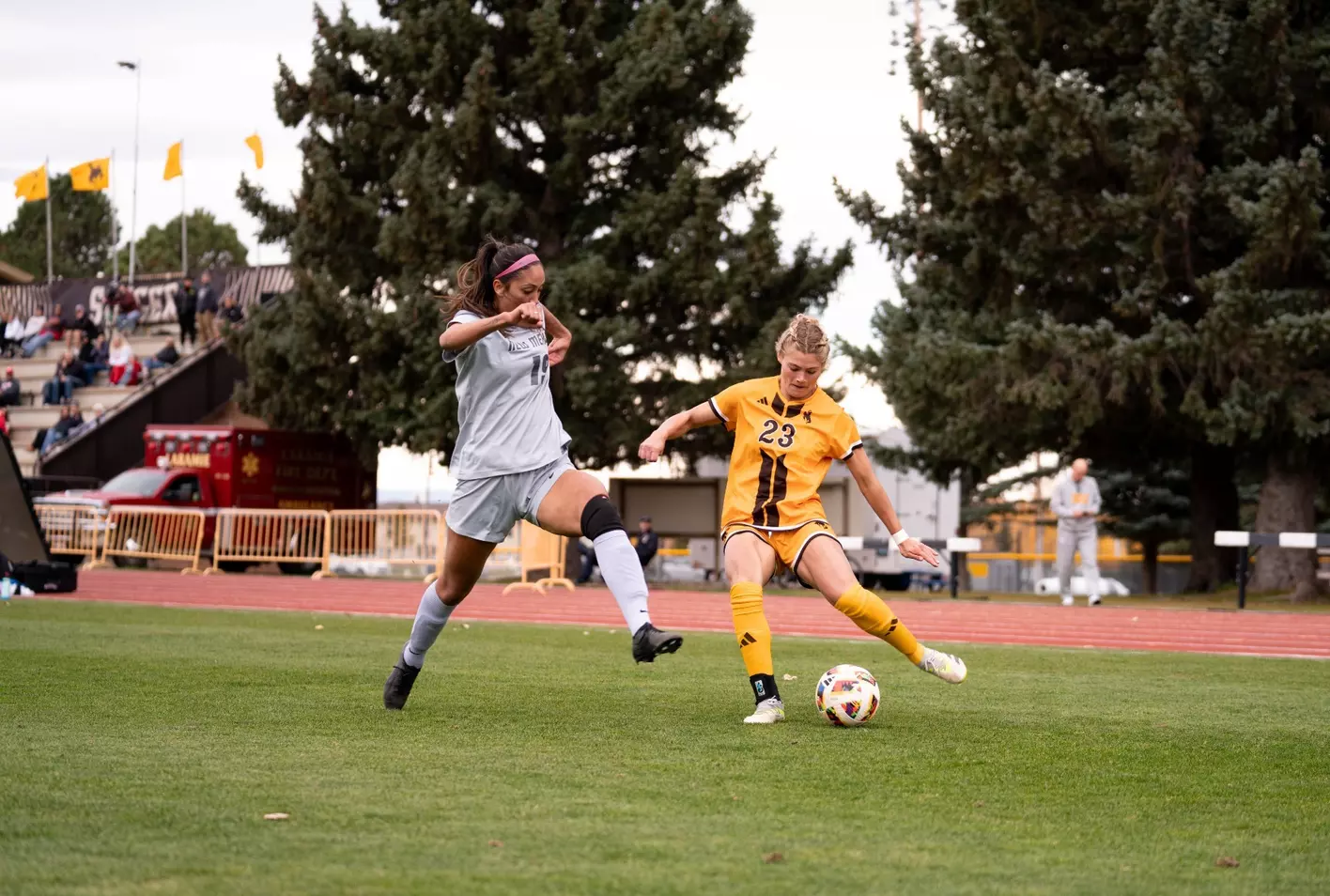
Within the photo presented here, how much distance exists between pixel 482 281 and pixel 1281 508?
850 inches

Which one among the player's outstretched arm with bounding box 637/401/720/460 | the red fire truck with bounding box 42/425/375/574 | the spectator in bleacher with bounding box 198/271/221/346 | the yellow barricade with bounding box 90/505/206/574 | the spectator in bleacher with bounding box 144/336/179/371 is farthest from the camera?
the spectator in bleacher with bounding box 198/271/221/346

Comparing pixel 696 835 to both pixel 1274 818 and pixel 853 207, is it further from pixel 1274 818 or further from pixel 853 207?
pixel 853 207

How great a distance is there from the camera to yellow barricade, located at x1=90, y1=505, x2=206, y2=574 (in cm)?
3117

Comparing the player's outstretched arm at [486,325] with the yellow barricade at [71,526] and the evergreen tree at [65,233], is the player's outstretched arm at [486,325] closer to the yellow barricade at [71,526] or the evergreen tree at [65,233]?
the yellow barricade at [71,526]

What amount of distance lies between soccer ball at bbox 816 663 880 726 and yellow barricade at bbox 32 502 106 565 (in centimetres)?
2646

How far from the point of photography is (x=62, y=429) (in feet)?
136

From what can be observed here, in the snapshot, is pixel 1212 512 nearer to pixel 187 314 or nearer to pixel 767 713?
pixel 767 713

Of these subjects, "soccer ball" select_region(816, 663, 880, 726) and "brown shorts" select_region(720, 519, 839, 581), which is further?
"brown shorts" select_region(720, 519, 839, 581)

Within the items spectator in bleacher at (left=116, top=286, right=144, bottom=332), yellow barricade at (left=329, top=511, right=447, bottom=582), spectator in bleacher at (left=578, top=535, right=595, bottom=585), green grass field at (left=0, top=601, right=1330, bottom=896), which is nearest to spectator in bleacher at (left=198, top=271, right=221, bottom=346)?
spectator in bleacher at (left=116, top=286, right=144, bottom=332)

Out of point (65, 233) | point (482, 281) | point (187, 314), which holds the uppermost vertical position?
point (65, 233)

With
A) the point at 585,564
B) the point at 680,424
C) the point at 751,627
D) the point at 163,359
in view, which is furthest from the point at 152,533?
the point at 751,627

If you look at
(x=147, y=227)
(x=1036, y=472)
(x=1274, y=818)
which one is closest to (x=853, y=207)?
(x=1036, y=472)

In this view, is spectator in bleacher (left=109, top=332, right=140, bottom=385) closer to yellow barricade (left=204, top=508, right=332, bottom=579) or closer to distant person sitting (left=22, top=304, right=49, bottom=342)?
distant person sitting (left=22, top=304, right=49, bottom=342)

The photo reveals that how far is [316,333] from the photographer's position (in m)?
34.8
